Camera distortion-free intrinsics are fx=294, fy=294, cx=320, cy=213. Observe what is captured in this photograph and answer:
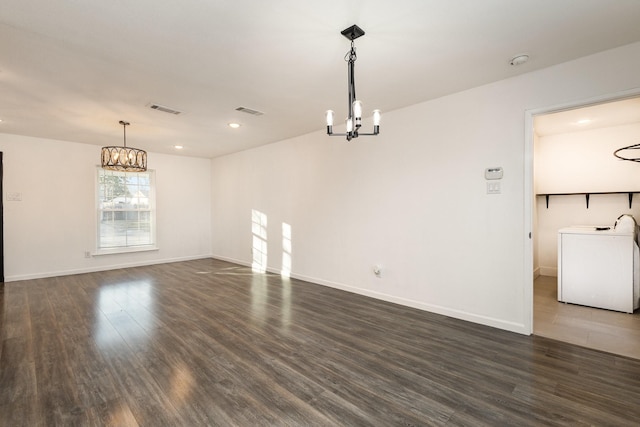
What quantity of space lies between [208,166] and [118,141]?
230cm

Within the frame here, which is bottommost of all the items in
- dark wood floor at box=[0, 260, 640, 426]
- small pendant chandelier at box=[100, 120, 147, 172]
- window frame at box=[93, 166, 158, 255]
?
dark wood floor at box=[0, 260, 640, 426]

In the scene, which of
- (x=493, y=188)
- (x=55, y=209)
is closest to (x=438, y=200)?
(x=493, y=188)

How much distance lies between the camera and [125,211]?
258 inches

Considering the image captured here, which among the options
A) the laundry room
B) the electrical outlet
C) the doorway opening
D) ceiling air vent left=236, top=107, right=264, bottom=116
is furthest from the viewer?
the laundry room

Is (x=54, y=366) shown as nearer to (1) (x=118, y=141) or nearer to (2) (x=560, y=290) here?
(1) (x=118, y=141)

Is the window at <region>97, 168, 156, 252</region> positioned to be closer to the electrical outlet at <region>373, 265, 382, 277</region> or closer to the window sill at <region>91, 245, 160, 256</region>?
the window sill at <region>91, 245, 160, 256</region>

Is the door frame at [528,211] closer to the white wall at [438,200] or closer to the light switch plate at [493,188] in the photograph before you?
the white wall at [438,200]

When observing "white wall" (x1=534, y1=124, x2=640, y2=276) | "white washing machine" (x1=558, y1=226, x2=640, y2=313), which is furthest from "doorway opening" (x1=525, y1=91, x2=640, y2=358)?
"white washing machine" (x1=558, y1=226, x2=640, y2=313)

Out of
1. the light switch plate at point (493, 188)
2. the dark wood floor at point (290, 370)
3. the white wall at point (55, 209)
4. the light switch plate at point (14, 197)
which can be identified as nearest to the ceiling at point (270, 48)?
the light switch plate at point (493, 188)

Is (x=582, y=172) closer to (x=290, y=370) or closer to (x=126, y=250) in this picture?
(x=290, y=370)

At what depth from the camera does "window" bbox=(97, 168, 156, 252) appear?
6.26 meters

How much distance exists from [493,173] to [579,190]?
301 cm

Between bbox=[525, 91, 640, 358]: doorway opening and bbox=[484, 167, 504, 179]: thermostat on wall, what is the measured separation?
Result: 25 centimetres

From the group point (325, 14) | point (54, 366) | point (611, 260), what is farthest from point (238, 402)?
point (611, 260)
